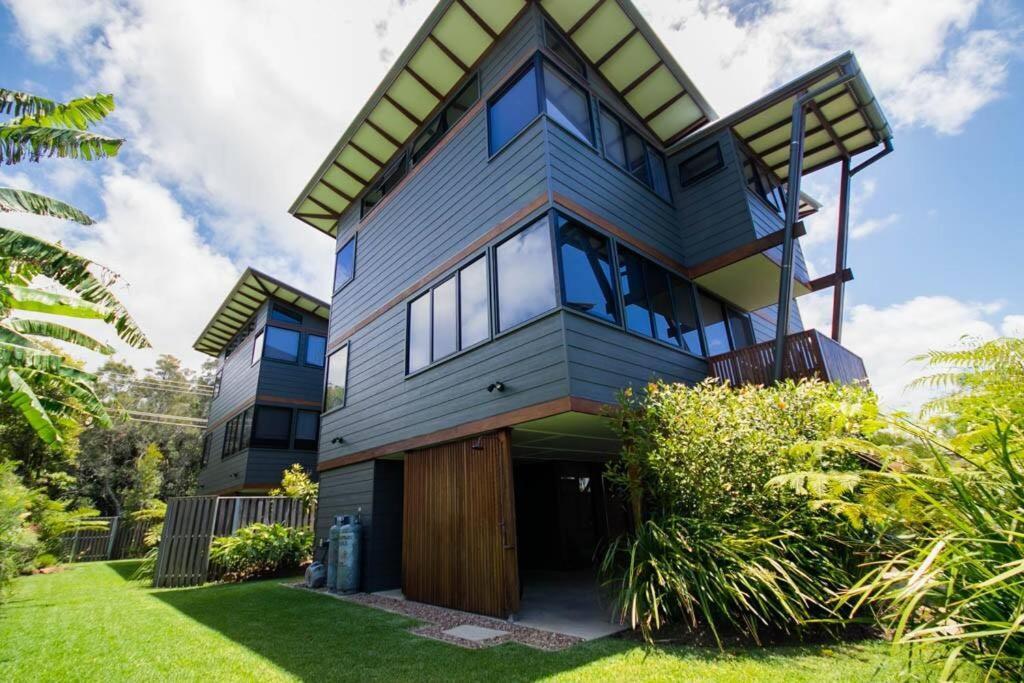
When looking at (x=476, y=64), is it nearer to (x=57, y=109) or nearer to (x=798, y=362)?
(x=57, y=109)

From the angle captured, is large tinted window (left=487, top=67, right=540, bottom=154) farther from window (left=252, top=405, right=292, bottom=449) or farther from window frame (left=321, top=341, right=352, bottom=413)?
window (left=252, top=405, right=292, bottom=449)

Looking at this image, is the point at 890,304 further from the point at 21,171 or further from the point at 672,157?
the point at 21,171

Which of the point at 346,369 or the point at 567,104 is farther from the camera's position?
the point at 346,369

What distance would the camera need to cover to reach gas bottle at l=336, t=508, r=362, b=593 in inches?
354

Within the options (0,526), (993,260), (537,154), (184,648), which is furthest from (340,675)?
(993,260)

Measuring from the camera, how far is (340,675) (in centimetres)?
427

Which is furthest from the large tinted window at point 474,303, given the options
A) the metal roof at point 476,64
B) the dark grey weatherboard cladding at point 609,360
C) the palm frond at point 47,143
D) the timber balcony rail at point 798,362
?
the palm frond at point 47,143

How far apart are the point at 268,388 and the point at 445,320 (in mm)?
11854

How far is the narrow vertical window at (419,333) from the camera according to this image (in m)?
9.19

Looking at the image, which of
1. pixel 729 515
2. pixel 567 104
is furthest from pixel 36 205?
pixel 729 515

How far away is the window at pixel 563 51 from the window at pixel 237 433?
15.7 m

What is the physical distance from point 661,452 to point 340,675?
13.3 ft

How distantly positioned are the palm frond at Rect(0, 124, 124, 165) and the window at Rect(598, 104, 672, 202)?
833 cm

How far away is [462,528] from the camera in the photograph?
719 cm
